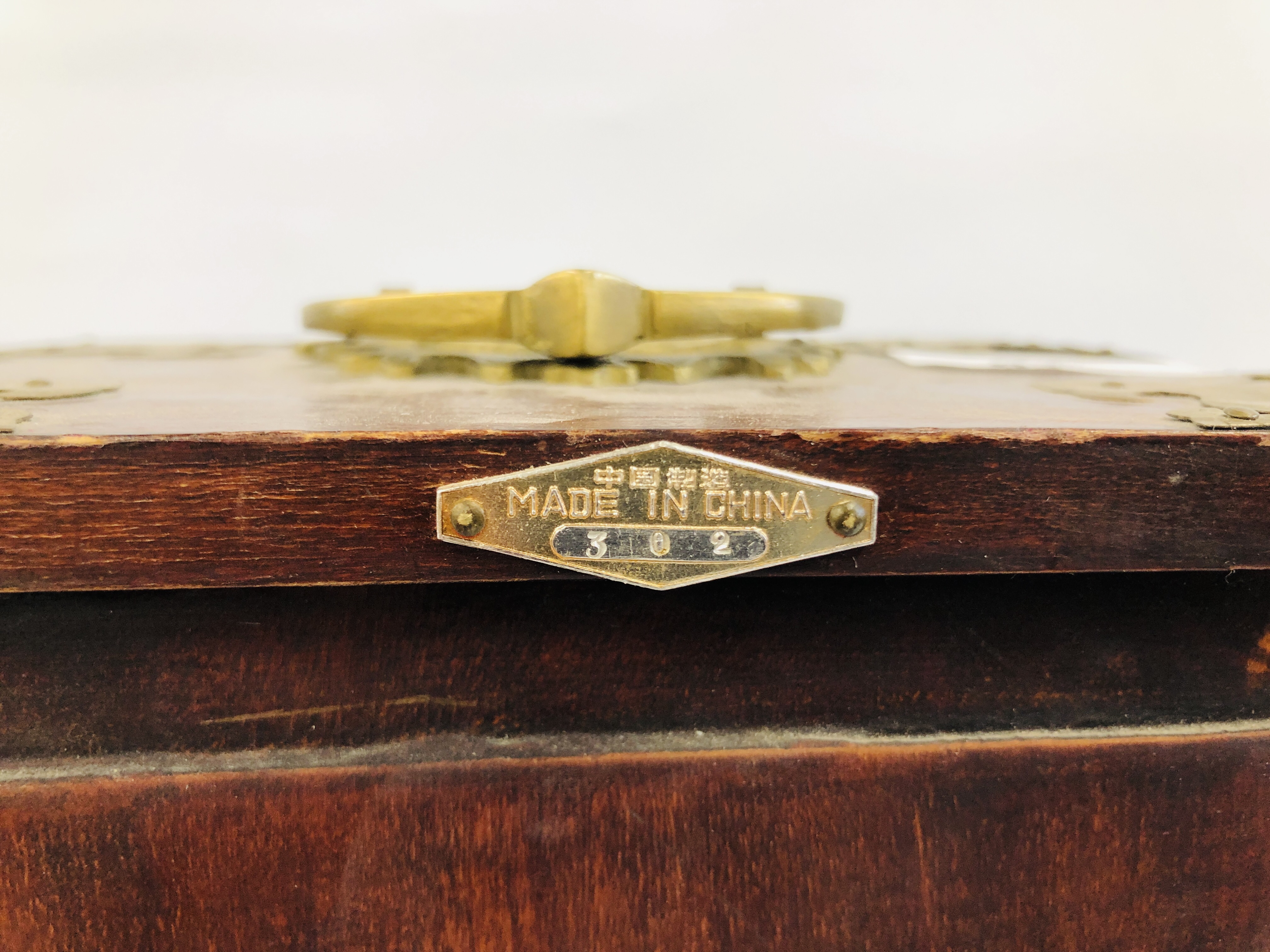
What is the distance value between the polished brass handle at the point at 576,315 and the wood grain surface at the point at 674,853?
0.30m

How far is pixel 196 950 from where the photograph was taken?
499 millimetres

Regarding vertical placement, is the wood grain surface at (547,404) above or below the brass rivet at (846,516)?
above

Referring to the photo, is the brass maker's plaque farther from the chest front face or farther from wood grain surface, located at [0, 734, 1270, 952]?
wood grain surface, located at [0, 734, 1270, 952]

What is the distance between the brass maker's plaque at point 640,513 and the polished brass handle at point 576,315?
23 cm

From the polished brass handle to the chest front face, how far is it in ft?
0.40

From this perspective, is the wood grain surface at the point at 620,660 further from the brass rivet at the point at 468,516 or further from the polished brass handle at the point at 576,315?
the polished brass handle at the point at 576,315

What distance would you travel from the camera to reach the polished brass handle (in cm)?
65

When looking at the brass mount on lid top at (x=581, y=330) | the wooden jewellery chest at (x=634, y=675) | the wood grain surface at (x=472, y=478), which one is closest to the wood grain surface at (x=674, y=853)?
the wooden jewellery chest at (x=634, y=675)

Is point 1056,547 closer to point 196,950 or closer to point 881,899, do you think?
point 881,899

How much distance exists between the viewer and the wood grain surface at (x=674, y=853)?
0.49m

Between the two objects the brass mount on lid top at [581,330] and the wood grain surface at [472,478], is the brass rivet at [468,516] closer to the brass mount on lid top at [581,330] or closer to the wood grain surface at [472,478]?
the wood grain surface at [472,478]

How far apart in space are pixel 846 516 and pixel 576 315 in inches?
10.8

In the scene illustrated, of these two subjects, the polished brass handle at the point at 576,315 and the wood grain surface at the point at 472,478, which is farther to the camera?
the polished brass handle at the point at 576,315

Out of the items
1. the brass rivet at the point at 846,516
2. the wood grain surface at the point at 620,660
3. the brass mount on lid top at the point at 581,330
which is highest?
the brass mount on lid top at the point at 581,330
